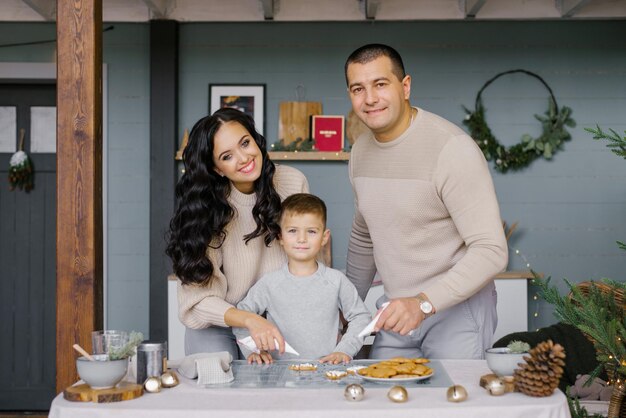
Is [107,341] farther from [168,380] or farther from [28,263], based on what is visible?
[28,263]

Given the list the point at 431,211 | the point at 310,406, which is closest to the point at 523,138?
the point at 431,211

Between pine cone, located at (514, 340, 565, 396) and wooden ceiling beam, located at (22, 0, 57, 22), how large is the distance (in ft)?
13.4

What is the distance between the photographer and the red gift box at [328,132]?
5.24 metres

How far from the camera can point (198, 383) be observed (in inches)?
79.7

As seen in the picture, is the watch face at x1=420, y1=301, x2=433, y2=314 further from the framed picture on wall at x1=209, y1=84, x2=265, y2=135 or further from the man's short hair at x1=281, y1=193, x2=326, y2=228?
the framed picture on wall at x1=209, y1=84, x2=265, y2=135

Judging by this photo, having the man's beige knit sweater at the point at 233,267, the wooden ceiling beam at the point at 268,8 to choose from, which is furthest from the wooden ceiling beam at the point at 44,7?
the man's beige knit sweater at the point at 233,267

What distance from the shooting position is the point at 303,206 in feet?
8.62

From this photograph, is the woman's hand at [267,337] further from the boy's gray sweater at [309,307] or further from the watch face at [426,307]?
the watch face at [426,307]

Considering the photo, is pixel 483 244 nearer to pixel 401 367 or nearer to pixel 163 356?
pixel 401 367

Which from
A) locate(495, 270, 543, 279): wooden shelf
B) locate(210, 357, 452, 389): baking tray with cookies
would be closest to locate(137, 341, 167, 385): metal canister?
locate(210, 357, 452, 389): baking tray with cookies

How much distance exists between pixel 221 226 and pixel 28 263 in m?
3.29

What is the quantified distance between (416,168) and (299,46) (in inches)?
120

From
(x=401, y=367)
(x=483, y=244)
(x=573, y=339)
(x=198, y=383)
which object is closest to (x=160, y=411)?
(x=198, y=383)

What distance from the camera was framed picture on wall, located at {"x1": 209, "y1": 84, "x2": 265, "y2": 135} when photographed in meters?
5.30
